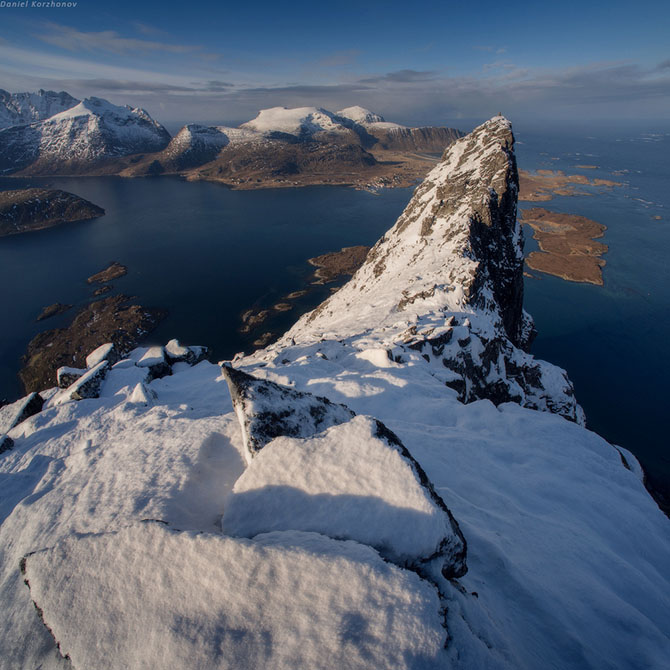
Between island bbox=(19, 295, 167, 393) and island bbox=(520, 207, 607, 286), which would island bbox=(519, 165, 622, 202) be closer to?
island bbox=(520, 207, 607, 286)

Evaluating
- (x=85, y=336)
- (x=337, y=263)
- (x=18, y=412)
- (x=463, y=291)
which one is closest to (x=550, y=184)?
(x=337, y=263)

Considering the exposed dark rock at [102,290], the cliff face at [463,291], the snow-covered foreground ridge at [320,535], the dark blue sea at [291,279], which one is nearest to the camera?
the snow-covered foreground ridge at [320,535]

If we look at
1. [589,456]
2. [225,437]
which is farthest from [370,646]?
[589,456]

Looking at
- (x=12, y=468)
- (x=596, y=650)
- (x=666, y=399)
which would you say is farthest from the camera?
(x=666, y=399)

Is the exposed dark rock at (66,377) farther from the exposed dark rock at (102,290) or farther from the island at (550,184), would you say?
the island at (550,184)

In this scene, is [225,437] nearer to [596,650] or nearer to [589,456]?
[596,650]

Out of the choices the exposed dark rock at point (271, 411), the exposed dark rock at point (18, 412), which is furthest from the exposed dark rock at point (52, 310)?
the exposed dark rock at point (271, 411)

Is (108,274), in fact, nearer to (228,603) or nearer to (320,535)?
(320,535)
